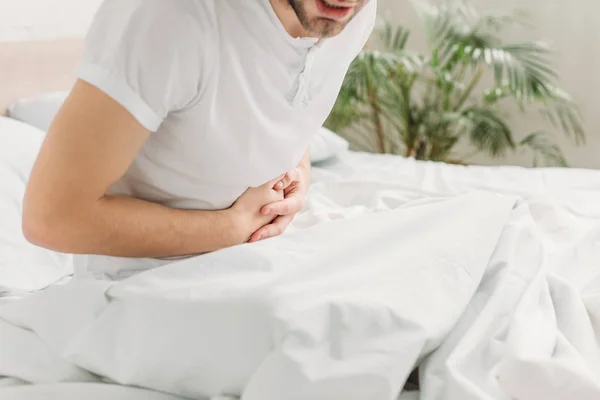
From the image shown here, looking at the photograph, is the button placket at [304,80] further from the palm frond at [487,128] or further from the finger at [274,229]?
the palm frond at [487,128]

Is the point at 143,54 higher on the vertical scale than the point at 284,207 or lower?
higher

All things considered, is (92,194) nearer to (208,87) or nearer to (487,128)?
(208,87)

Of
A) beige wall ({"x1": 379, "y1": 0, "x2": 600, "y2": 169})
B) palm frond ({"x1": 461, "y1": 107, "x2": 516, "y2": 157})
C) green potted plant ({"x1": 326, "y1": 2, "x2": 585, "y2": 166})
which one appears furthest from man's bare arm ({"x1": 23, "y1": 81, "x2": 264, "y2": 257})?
beige wall ({"x1": 379, "y1": 0, "x2": 600, "y2": 169})

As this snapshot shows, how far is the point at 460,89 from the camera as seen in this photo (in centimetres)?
286

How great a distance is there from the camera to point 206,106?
2.98 ft

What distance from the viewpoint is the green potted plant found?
2662 millimetres

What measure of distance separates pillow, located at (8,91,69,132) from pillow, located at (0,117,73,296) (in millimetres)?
171

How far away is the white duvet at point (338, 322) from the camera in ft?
2.34

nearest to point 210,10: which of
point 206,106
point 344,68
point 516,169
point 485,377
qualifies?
point 206,106

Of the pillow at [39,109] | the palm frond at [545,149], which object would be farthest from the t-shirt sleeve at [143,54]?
the palm frond at [545,149]

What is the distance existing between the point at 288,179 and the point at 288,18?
12.4 inches

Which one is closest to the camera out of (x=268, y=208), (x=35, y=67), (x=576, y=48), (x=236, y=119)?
(x=236, y=119)

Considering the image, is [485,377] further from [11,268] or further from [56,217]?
[11,268]

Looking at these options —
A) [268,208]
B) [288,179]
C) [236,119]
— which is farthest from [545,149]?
[236,119]
